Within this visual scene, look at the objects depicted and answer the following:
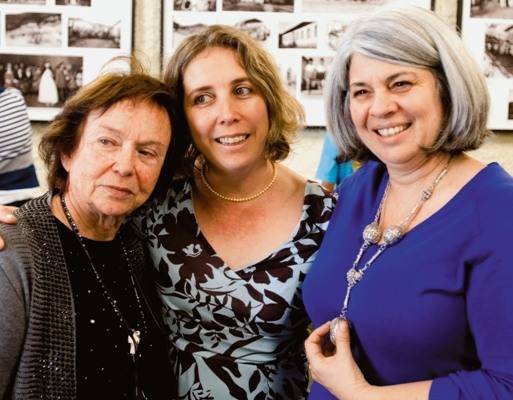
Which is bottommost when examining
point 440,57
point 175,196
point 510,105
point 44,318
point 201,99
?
point 44,318

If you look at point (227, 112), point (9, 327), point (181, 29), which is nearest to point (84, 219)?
point (9, 327)

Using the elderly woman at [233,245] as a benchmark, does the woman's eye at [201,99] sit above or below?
above

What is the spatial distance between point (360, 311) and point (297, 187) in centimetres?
58

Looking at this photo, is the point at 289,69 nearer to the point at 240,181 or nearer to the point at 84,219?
the point at 240,181

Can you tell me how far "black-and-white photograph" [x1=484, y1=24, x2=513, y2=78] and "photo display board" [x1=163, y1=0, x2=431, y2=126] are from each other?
0.34 meters

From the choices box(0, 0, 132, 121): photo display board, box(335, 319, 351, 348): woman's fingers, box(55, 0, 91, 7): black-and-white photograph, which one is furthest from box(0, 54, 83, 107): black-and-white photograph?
box(335, 319, 351, 348): woman's fingers

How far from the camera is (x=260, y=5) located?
2.95m

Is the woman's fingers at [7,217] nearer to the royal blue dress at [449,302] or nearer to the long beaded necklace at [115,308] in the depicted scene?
the long beaded necklace at [115,308]

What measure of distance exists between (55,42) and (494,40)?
2.08 meters

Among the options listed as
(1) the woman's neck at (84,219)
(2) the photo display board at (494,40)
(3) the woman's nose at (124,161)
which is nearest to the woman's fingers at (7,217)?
(1) the woman's neck at (84,219)

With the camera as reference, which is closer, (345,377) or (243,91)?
(345,377)

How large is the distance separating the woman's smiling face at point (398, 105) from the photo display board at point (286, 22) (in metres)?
1.71

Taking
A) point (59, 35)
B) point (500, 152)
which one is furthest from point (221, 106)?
point (500, 152)

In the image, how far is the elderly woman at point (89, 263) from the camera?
119 centimetres
